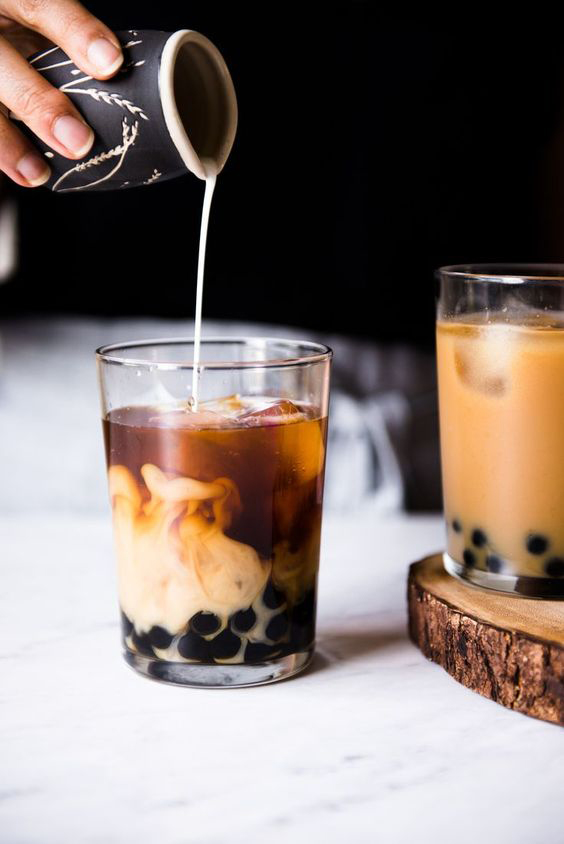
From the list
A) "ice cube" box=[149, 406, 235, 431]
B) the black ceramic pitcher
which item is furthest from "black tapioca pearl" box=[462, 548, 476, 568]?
the black ceramic pitcher

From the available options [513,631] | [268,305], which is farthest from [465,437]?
[268,305]

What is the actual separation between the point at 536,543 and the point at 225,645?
0.34 meters

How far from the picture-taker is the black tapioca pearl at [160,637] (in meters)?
0.99

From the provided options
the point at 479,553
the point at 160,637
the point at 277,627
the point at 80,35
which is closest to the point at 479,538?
the point at 479,553

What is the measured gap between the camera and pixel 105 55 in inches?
39.0

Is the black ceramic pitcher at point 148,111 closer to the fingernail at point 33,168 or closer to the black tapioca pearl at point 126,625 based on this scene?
the fingernail at point 33,168

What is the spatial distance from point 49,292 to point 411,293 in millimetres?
836

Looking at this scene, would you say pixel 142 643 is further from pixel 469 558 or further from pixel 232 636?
pixel 469 558

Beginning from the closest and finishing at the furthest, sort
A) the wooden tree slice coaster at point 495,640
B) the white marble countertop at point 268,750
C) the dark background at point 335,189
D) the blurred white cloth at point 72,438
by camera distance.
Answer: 1. the white marble countertop at point 268,750
2. the wooden tree slice coaster at point 495,640
3. the blurred white cloth at point 72,438
4. the dark background at point 335,189

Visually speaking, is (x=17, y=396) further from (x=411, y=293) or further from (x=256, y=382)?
(x=256, y=382)

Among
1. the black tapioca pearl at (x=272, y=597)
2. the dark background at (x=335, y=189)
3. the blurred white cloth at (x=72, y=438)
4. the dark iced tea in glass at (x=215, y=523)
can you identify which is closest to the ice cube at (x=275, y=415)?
the dark iced tea in glass at (x=215, y=523)

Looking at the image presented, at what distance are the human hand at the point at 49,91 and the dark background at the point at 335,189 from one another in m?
1.13

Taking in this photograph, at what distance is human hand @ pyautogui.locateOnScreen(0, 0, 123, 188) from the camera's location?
3.29 feet

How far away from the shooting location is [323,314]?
235 centimetres
